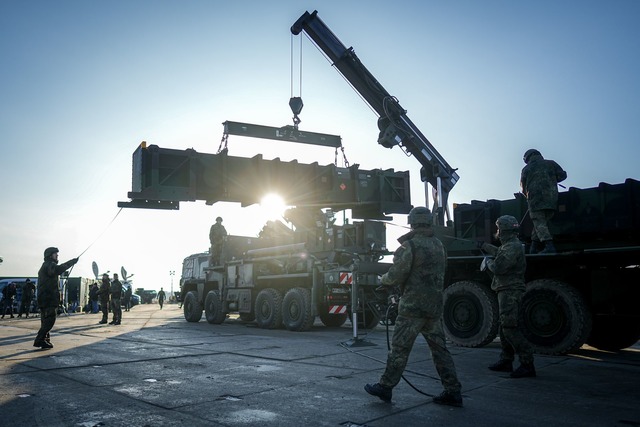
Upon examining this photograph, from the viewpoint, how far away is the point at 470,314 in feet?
26.4

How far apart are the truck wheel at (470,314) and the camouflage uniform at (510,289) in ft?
6.91

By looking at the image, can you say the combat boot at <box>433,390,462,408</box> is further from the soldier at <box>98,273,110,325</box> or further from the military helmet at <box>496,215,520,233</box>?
the soldier at <box>98,273,110,325</box>

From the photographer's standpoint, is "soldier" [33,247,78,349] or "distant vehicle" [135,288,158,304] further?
"distant vehicle" [135,288,158,304]

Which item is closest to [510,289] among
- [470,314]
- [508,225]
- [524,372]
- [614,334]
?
[508,225]

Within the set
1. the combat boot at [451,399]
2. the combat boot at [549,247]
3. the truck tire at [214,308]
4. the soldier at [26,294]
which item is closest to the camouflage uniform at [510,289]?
the combat boot at [451,399]

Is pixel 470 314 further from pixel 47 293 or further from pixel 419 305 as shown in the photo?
pixel 47 293

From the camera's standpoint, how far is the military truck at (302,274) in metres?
11.0

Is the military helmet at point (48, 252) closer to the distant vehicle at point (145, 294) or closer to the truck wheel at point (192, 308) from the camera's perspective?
the truck wheel at point (192, 308)

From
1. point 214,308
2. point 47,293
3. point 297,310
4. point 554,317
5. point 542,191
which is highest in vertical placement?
point 542,191

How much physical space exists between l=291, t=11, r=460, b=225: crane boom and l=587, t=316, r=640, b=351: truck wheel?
266 inches

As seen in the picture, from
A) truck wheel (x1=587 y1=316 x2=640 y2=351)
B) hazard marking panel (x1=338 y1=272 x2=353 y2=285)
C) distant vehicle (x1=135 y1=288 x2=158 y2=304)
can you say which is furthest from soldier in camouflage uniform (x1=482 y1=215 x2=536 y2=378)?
distant vehicle (x1=135 y1=288 x2=158 y2=304)

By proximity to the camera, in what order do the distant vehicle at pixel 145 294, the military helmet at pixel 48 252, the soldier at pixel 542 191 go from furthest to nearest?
1. the distant vehicle at pixel 145 294
2. the military helmet at pixel 48 252
3. the soldier at pixel 542 191

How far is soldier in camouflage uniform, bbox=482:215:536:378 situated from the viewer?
5293 mm

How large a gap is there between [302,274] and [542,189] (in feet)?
20.3
